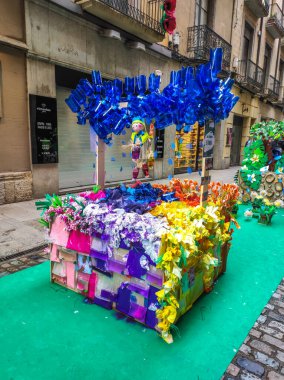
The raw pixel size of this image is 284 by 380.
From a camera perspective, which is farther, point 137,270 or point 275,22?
point 275,22

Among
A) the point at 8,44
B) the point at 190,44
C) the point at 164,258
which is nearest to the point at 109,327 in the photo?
the point at 164,258

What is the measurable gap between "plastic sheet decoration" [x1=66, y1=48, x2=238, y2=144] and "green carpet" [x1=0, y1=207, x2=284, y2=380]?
76.2 inches

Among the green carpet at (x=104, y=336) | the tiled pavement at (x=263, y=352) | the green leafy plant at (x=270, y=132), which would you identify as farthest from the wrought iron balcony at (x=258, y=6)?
the tiled pavement at (x=263, y=352)

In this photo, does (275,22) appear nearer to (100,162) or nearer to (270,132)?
(270,132)

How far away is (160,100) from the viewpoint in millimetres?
2770

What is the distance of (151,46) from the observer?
968 centimetres

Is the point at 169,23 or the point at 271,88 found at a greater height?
the point at 271,88

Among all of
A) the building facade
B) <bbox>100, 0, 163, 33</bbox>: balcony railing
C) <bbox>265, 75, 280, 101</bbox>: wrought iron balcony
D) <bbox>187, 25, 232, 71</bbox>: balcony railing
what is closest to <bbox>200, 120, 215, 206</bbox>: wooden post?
the building facade

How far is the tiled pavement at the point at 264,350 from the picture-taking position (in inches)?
83.6

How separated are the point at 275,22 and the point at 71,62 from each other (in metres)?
16.7

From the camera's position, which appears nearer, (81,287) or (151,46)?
(81,287)

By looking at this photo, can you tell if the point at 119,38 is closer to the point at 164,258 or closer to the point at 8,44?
the point at 8,44

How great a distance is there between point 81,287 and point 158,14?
968 cm

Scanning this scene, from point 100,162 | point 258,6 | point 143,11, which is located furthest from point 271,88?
point 100,162
